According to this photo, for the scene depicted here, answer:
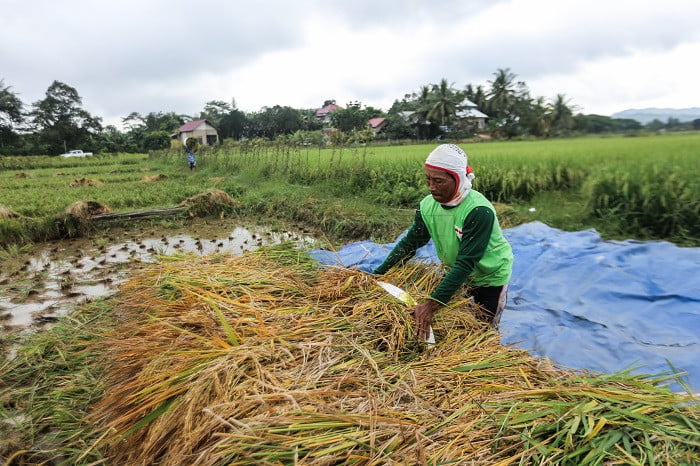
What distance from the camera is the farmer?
1.73m

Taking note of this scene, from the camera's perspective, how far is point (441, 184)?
73.7 inches

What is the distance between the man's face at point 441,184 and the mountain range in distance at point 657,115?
475 centimetres

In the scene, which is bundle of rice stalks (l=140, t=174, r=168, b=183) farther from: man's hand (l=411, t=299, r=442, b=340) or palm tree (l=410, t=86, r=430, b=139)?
palm tree (l=410, t=86, r=430, b=139)

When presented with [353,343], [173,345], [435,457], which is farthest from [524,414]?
[173,345]

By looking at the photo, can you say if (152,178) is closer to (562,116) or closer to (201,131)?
(562,116)

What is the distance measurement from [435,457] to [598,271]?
11.3 feet

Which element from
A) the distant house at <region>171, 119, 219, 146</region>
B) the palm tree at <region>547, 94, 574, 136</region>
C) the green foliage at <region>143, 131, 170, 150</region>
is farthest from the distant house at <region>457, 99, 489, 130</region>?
the green foliage at <region>143, 131, 170, 150</region>

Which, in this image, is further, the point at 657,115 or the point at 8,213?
the point at 8,213

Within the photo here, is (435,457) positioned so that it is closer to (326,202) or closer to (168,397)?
(168,397)

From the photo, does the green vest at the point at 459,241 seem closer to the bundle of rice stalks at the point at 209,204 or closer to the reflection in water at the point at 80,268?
the reflection in water at the point at 80,268

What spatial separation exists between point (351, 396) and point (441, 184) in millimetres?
1145

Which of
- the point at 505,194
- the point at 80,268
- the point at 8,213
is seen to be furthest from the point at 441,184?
the point at 8,213

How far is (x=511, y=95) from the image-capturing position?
3719 centimetres

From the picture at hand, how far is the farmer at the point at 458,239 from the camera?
1733 mm
